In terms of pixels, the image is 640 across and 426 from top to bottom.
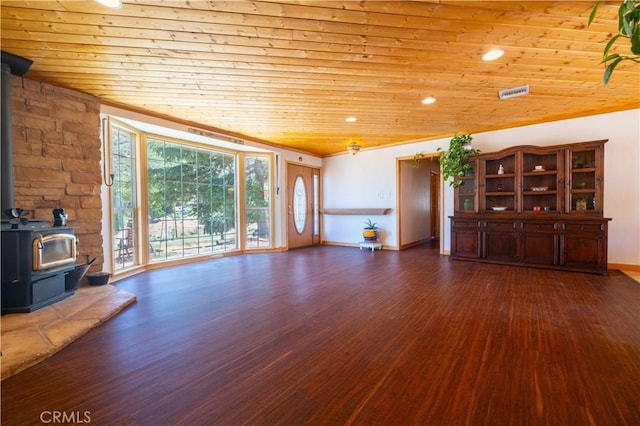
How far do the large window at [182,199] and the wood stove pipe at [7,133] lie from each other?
4.13 ft

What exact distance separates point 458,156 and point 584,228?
2115mm

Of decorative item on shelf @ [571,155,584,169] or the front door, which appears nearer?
decorative item on shelf @ [571,155,584,169]

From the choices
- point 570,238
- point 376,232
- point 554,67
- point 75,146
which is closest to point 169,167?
point 75,146

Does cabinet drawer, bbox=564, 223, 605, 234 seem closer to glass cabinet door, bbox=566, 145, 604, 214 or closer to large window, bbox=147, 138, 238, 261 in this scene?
glass cabinet door, bbox=566, 145, 604, 214

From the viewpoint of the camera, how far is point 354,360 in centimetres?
188

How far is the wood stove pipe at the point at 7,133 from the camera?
8.62ft

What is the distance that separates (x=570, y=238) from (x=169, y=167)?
6.57 m

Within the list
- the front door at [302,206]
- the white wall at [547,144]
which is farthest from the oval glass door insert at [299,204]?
the white wall at [547,144]

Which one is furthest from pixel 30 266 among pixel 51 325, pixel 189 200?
pixel 189 200

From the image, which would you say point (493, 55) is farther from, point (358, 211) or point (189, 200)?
point (189, 200)

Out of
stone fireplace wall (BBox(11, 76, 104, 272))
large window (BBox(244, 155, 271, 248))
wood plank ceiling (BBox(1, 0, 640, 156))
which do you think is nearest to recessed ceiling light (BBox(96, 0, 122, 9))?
wood plank ceiling (BBox(1, 0, 640, 156))

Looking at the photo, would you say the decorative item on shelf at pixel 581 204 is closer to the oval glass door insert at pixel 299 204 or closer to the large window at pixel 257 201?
the oval glass door insert at pixel 299 204

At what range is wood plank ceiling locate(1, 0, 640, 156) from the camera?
2092mm

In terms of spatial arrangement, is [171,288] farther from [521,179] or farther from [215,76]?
[521,179]
